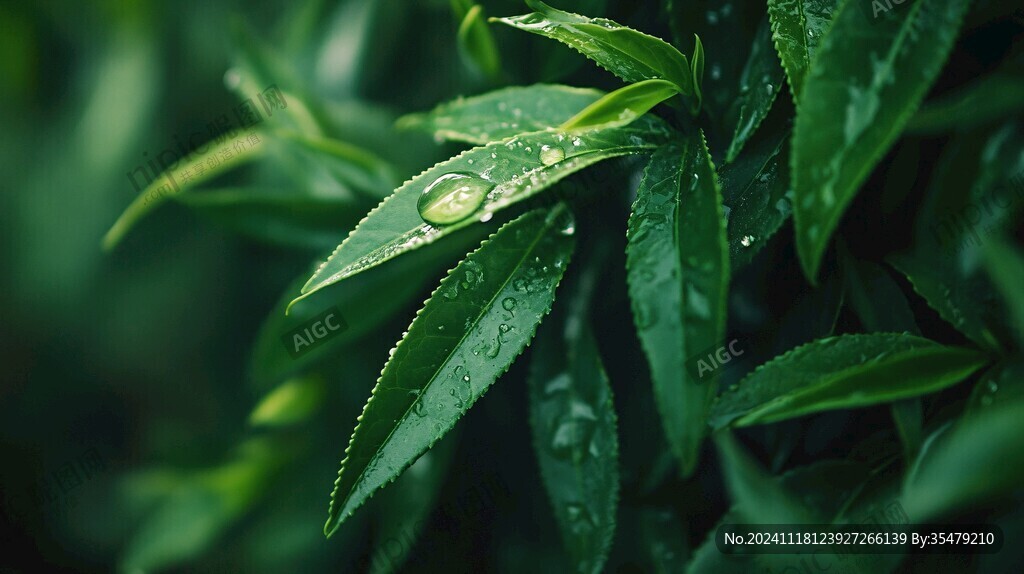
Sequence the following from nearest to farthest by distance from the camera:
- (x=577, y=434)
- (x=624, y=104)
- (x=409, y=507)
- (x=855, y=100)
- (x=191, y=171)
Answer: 1. (x=855, y=100)
2. (x=624, y=104)
3. (x=577, y=434)
4. (x=409, y=507)
5. (x=191, y=171)

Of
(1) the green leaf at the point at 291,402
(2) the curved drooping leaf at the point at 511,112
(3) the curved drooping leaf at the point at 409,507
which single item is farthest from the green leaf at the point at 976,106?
(1) the green leaf at the point at 291,402

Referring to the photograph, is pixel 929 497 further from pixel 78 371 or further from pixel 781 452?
pixel 78 371

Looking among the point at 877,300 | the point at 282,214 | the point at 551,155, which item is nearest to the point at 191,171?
the point at 282,214

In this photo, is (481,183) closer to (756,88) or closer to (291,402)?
(756,88)

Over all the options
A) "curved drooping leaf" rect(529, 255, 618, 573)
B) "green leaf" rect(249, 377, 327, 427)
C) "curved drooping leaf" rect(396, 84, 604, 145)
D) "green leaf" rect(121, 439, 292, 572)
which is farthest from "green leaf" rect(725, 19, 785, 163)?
"green leaf" rect(121, 439, 292, 572)

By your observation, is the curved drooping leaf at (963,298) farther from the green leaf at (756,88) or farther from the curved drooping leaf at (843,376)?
the green leaf at (756,88)

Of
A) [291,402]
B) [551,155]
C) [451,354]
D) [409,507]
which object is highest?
[551,155]

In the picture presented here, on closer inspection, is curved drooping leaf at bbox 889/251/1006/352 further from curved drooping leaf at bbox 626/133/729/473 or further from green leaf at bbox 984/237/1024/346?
curved drooping leaf at bbox 626/133/729/473
